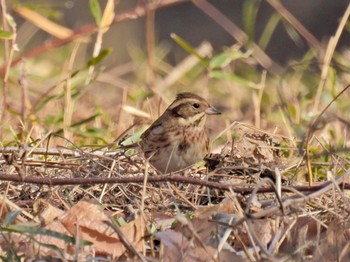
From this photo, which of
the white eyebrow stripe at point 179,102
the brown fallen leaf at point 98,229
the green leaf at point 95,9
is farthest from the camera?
the green leaf at point 95,9

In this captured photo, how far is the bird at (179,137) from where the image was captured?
5.07 meters

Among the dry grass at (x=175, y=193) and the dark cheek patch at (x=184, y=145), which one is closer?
the dry grass at (x=175, y=193)

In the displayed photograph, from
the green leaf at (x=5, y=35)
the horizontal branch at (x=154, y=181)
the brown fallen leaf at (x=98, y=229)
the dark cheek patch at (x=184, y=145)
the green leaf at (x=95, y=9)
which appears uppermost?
the green leaf at (x=95, y=9)

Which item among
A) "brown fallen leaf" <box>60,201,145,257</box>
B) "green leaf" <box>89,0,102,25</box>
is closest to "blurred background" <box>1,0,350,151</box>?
"green leaf" <box>89,0,102,25</box>

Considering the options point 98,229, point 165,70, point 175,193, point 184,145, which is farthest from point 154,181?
point 165,70

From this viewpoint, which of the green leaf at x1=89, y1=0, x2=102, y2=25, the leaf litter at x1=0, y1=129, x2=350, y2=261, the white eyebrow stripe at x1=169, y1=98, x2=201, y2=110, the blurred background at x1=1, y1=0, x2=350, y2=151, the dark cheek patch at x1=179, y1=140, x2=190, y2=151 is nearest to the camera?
the leaf litter at x1=0, y1=129, x2=350, y2=261

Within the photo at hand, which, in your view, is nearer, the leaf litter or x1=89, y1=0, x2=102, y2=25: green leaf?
the leaf litter

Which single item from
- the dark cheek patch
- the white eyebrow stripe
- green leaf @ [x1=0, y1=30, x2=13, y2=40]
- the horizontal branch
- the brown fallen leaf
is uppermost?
green leaf @ [x1=0, y1=30, x2=13, y2=40]

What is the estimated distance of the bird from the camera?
5.07m

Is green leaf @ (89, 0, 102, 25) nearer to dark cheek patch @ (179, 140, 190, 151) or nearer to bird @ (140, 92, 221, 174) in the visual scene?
bird @ (140, 92, 221, 174)

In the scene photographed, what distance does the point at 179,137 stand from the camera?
17.5ft

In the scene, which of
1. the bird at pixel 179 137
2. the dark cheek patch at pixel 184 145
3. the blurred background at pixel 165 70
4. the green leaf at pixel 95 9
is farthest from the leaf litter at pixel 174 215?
the green leaf at pixel 95 9

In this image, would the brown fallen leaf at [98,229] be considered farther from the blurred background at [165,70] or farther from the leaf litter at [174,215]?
the blurred background at [165,70]

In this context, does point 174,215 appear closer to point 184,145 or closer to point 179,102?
point 184,145
